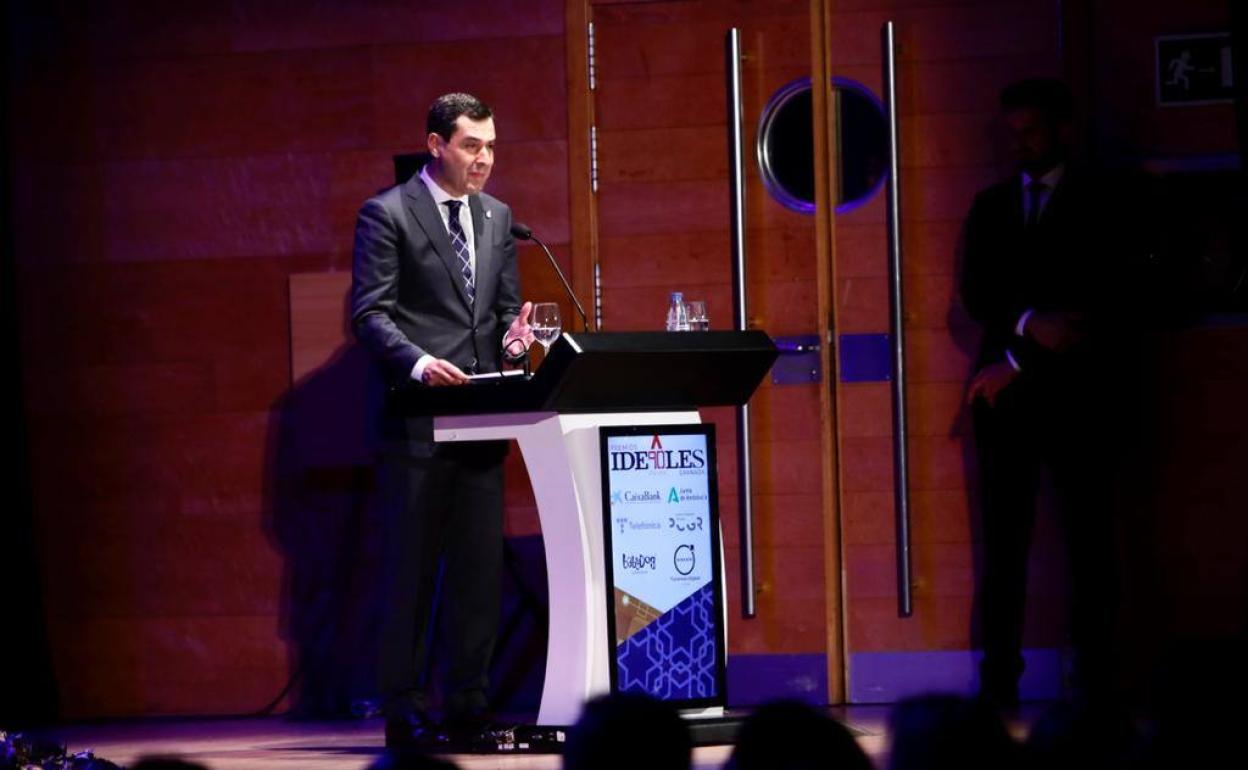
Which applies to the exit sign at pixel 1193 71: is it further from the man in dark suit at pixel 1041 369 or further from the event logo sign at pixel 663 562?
the event logo sign at pixel 663 562

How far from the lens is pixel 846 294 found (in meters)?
5.42

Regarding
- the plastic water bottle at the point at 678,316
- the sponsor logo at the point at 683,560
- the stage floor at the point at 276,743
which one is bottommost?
the stage floor at the point at 276,743

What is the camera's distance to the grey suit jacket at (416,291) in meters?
4.73

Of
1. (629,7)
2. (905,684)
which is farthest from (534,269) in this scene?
(905,684)

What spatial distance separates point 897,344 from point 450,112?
1.60m

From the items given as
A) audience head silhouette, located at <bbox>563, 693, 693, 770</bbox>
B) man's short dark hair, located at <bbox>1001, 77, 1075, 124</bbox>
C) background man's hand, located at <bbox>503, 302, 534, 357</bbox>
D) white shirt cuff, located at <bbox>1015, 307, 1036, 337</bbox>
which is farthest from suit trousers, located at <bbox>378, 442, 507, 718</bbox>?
audience head silhouette, located at <bbox>563, 693, 693, 770</bbox>

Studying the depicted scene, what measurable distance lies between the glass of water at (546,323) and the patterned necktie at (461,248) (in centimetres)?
54

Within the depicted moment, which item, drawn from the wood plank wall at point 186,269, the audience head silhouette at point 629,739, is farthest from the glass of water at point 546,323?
the audience head silhouette at point 629,739

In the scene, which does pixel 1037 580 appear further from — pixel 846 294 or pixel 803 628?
pixel 846 294

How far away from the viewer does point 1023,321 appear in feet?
16.3

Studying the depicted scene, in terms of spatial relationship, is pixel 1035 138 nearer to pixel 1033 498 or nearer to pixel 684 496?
pixel 1033 498

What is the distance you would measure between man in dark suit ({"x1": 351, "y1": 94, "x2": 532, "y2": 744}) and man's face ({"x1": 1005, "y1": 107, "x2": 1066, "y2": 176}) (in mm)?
1571

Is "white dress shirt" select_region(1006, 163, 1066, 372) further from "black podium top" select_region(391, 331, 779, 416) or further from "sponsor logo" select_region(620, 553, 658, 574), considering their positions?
"sponsor logo" select_region(620, 553, 658, 574)

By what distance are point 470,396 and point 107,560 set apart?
6.55 ft
